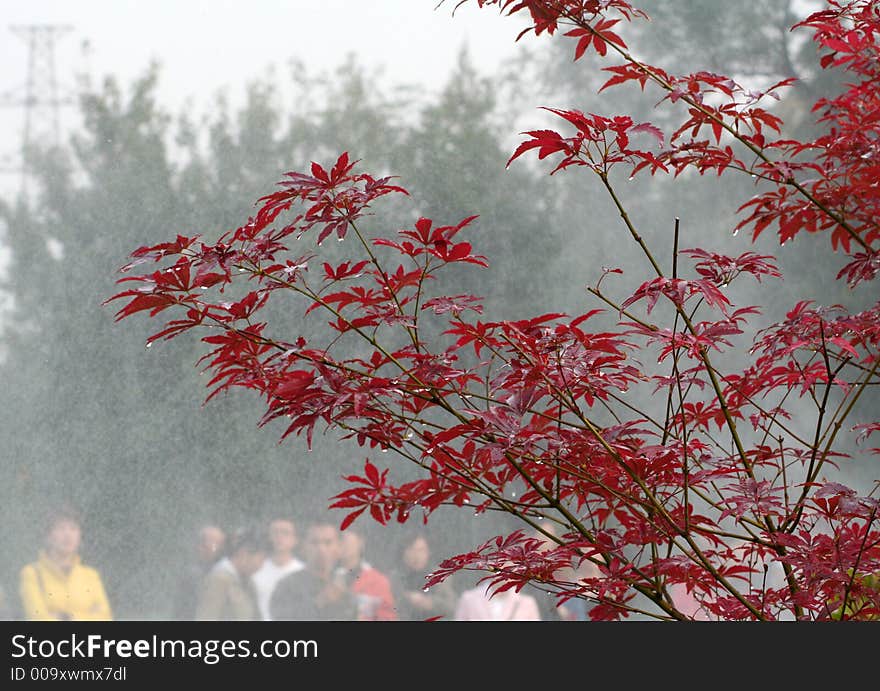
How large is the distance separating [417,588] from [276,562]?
1.42 feet

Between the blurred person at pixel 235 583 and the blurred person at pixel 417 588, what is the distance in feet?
1.35

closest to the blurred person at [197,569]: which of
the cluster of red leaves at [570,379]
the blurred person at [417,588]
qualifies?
the blurred person at [417,588]

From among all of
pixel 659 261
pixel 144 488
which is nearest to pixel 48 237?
pixel 144 488

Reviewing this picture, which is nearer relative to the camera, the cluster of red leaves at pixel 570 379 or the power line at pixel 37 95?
the cluster of red leaves at pixel 570 379

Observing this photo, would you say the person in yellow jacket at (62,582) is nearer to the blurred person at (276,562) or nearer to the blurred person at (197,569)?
the blurred person at (197,569)

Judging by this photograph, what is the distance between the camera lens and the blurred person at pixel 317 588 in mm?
2840

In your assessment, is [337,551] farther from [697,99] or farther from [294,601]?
[697,99]

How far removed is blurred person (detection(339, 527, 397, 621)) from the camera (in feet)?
9.40

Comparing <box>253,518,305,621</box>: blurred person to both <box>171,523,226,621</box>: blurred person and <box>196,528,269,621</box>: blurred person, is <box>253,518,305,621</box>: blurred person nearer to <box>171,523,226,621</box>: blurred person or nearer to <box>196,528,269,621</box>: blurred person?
<box>196,528,269,621</box>: blurred person

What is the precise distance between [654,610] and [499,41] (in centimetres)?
198

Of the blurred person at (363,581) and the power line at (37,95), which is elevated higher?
the power line at (37,95)
